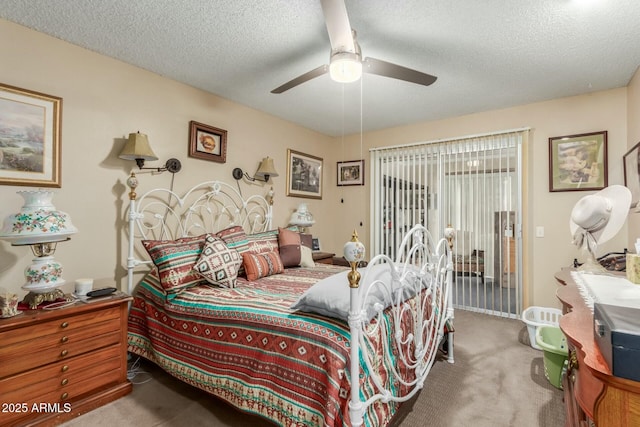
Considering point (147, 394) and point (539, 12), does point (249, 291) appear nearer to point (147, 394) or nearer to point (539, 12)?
point (147, 394)

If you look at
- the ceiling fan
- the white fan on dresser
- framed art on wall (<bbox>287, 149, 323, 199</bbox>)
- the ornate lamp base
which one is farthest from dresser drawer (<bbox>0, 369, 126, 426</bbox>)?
the white fan on dresser

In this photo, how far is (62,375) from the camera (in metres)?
1.75

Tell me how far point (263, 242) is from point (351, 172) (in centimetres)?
228

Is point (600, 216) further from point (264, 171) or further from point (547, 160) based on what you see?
point (264, 171)

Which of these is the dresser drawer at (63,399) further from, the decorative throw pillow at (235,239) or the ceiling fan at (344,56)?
the ceiling fan at (344,56)

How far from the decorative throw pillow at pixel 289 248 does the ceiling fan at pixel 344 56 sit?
5.16 ft

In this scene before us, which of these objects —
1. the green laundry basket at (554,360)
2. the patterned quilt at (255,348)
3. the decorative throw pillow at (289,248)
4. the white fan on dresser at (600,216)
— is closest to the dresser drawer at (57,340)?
the patterned quilt at (255,348)

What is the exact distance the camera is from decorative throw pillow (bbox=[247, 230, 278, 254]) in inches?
110

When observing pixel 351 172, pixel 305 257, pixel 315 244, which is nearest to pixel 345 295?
pixel 305 257

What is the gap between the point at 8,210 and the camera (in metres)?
1.98

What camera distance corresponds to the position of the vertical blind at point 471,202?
3514 millimetres

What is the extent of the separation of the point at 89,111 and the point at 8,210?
0.88m

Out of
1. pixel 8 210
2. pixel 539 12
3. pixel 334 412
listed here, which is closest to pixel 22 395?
pixel 8 210

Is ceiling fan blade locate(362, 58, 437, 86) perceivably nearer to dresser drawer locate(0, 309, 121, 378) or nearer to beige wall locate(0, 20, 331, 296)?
beige wall locate(0, 20, 331, 296)
